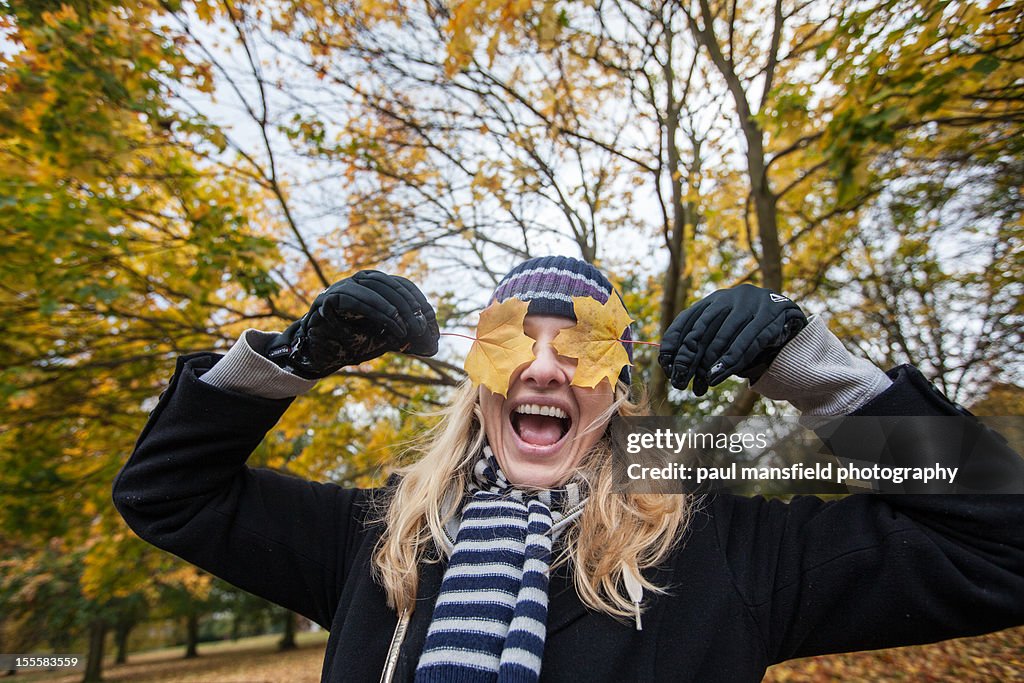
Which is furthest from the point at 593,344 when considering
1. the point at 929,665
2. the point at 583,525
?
the point at 929,665

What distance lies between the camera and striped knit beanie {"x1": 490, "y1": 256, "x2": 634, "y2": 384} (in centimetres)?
143

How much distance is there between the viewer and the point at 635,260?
4.95 metres

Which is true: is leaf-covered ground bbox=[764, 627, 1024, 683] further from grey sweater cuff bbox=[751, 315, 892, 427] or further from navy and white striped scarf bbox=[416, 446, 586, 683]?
navy and white striped scarf bbox=[416, 446, 586, 683]

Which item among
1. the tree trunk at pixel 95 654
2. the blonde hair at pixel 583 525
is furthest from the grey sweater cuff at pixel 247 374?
the tree trunk at pixel 95 654

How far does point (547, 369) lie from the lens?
1362 millimetres

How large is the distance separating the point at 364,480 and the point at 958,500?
3.80 meters

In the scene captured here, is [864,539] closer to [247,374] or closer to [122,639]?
[247,374]

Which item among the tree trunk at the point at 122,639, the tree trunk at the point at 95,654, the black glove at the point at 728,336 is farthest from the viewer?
the tree trunk at the point at 122,639

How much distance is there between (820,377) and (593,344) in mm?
519

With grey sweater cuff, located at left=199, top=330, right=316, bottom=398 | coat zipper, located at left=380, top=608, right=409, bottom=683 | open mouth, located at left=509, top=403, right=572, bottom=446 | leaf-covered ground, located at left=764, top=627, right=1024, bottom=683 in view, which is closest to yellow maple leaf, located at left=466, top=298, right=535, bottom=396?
open mouth, located at left=509, top=403, right=572, bottom=446

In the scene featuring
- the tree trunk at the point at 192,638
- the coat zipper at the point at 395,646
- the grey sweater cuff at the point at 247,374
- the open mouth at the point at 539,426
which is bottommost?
the tree trunk at the point at 192,638

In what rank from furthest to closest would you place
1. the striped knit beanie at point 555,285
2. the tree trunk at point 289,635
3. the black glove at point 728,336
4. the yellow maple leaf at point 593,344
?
the tree trunk at point 289,635
the striped knit beanie at point 555,285
the yellow maple leaf at point 593,344
the black glove at point 728,336

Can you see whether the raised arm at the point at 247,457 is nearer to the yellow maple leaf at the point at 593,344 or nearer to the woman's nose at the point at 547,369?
the woman's nose at the point at 547,369

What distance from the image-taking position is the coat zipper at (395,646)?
1168 mm
